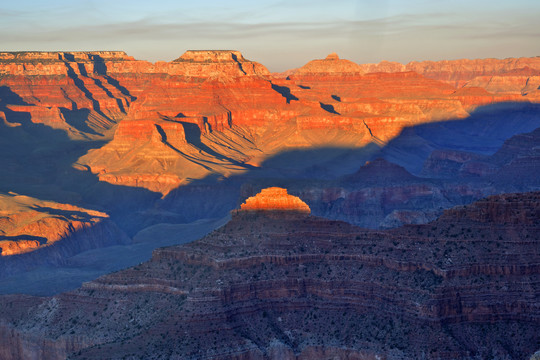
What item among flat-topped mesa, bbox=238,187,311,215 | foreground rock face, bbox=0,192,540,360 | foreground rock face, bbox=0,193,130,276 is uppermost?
flat-topped mesa, bbox=238,187,311,215

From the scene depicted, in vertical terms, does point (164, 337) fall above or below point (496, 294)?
below

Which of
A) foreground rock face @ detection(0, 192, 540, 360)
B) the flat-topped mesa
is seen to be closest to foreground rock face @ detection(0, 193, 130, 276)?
foreground rock face @ detection(0, 192, 540, 360)

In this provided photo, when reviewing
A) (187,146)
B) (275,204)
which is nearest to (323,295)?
(275,204)

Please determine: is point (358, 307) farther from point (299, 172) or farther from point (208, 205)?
point (299, 172)

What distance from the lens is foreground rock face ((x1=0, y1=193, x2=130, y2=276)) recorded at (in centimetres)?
12256

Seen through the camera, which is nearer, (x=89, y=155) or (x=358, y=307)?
(x=358, y=307)

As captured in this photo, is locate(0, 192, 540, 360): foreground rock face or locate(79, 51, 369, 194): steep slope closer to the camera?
locate(0, 192, 540, 360): foreground rock face

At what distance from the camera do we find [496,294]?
57.8 m

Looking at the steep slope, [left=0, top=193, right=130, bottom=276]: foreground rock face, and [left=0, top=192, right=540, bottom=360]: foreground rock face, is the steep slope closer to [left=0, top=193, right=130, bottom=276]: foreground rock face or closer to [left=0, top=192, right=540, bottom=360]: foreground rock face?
[left=0, top=193, right=130, bottom=276]: foreground rock face

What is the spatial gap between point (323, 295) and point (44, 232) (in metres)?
72.8

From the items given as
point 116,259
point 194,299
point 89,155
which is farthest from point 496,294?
point 89,155

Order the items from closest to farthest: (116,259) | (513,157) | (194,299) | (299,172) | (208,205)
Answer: (194,299), (116,259), (513,157), (208,205), (299,172)

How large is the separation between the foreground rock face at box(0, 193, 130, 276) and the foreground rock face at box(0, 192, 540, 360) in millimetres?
54369

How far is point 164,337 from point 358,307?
40.1 ft
